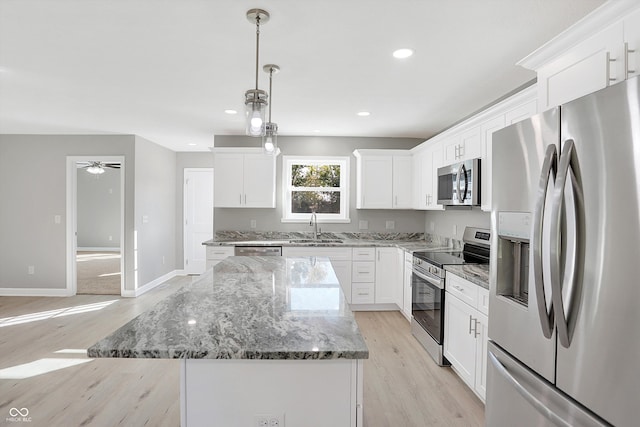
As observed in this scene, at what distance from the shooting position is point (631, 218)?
1.02m

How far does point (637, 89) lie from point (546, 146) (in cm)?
38

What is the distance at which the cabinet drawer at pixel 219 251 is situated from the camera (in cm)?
442

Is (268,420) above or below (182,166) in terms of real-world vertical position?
below

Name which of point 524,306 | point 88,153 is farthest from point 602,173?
point 88,153

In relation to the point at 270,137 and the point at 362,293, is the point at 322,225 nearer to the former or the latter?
the point at 362,293

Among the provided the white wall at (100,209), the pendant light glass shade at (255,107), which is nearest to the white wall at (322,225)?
the pendant light glass shade at (255,107)

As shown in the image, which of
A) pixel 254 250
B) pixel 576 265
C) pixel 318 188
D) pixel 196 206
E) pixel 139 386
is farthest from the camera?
pixel 196 206

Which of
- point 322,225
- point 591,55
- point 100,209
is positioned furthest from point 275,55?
point 100,209

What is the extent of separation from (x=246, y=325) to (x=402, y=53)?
6.61 ft

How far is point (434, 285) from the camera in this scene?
3.05 metres

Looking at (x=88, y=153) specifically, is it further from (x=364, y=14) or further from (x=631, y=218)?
(x=631, y=218)

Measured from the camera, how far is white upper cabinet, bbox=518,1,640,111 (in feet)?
4.32

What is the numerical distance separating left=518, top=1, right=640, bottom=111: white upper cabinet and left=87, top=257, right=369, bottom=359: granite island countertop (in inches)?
55.5

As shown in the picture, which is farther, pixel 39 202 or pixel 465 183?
pixel 39 202
